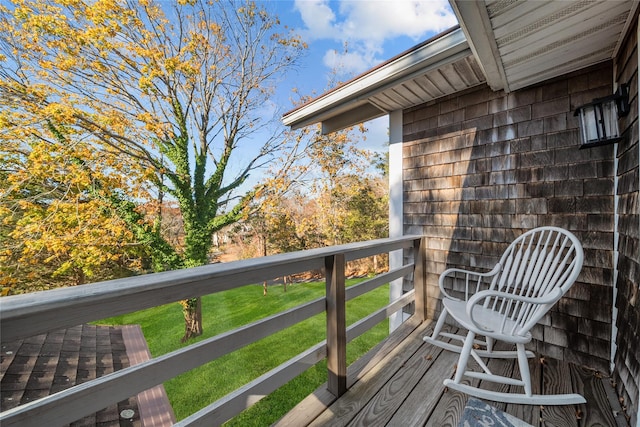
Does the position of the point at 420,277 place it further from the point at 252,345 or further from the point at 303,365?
the point at 252,345

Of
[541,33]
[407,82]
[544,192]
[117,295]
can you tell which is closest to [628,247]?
[544,192]

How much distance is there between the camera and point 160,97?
683 centimetres

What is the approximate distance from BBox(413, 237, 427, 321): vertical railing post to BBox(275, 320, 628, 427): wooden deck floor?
67cm

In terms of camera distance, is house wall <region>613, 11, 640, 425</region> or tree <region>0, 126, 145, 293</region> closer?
house wall <region>613, 11, 640, 425</region>

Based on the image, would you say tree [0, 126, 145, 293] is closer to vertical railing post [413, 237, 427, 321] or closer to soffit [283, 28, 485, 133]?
soffit [283, 28, 485, 133]

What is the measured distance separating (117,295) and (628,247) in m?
2.51

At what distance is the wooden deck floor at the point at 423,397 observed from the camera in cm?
148

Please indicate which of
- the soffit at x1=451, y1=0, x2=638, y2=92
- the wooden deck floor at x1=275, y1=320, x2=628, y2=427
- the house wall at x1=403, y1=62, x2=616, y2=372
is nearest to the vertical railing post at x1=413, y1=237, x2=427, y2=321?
the house wall at x1=403, y1=62, x2=616, y2=372

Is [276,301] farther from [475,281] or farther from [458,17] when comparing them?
[458,17]

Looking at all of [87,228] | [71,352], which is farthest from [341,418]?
[87,228]

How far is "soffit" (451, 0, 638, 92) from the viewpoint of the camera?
1455 millimetres

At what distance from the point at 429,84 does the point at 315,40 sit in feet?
24.2

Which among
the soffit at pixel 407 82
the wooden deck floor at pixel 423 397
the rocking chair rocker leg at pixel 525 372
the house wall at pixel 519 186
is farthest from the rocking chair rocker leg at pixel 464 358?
the soffit at pixel 407 82

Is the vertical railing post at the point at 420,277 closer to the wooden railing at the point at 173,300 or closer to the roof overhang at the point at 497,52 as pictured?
the wooden railing at the point at 173,300
